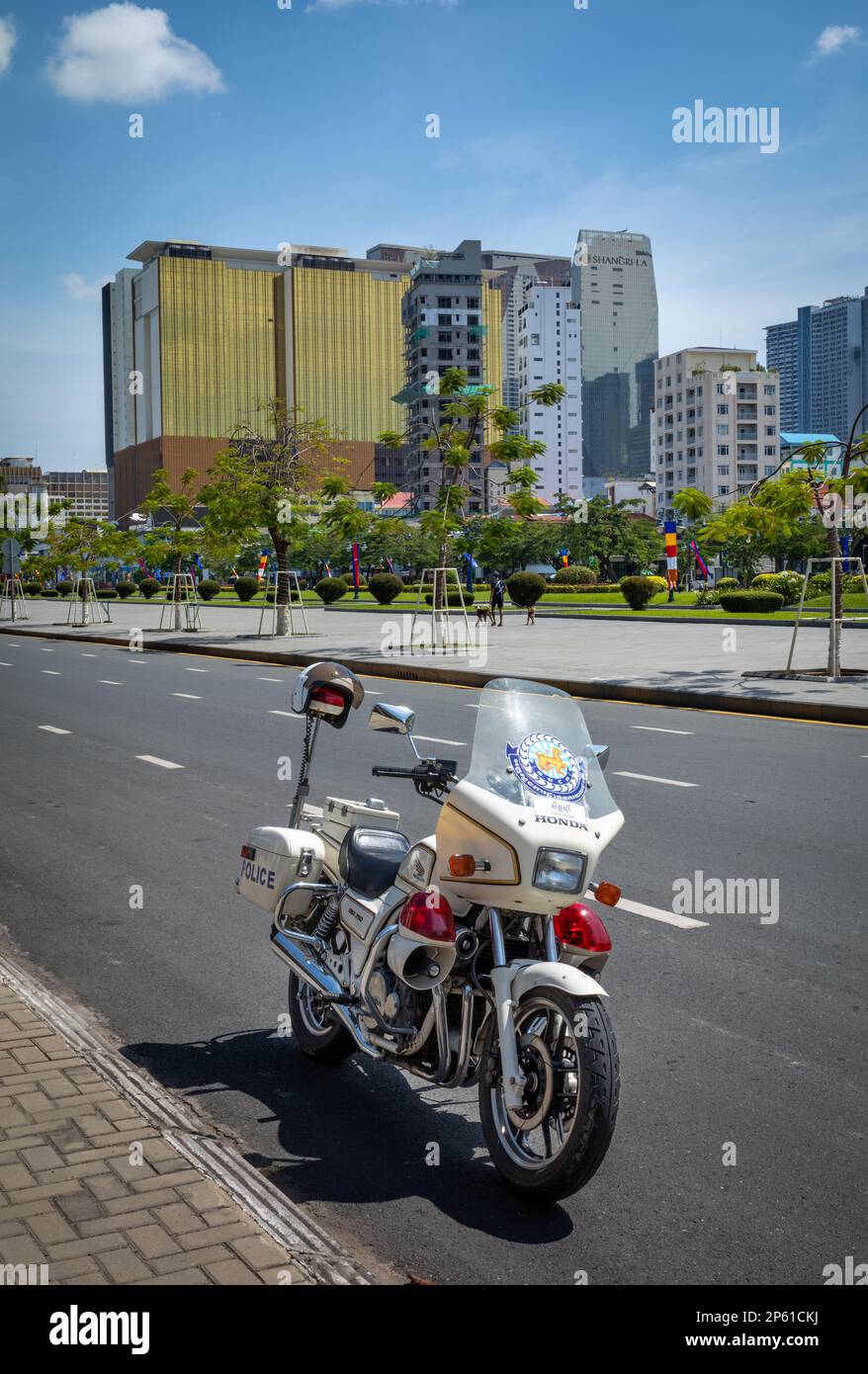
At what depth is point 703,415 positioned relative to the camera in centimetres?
14925

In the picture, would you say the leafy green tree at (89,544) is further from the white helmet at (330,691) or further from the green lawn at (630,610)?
the white helmet at (330,691)

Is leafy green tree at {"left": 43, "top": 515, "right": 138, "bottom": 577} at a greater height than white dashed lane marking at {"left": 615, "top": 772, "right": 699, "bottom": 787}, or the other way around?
leafy green tree at {"left": 43, "top": 515, "right": 138, "bottom": 577}

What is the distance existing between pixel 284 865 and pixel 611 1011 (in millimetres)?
1463

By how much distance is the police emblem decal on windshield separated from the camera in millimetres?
3680

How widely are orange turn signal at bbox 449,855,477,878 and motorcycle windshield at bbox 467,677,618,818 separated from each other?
0.66 feet

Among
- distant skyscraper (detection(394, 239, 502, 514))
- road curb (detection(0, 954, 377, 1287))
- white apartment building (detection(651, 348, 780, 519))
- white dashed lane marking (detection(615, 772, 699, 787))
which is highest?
distant skyscraper (detection(394, 239, 502, 514))

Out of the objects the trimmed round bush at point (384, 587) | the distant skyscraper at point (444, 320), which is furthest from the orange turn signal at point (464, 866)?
the distant skyscraper at point (444, 320)

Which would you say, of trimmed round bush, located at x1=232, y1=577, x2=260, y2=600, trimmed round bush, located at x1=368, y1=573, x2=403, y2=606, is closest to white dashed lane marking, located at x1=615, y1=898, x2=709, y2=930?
trimmed round bush, located at x1=368, y1=573, x2=403, y2=606

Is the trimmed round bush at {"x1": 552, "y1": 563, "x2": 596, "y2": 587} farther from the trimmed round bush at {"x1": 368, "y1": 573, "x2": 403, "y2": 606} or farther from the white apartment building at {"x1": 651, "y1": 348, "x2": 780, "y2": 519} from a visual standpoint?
the white apartment building at {"x1": 651, "y1": 348, "x2": 780, "y2": 519}

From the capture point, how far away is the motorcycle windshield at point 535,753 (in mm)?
3680

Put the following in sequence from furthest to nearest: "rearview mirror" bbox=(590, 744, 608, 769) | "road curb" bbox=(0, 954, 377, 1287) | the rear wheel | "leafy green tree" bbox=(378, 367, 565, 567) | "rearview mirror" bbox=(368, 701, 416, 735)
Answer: "leafy green tree" bbox=(378, 367, 565, 567), the rear wheel, "rearview mirror" bbox=(368, 701, 416, 735), "rearview mirror" bbox=(590, 744, 608, 769), "road curb" bbox=(0, 954, 377, 1287)

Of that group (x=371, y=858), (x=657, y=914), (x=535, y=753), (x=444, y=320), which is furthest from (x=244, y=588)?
(x=444, y=320)

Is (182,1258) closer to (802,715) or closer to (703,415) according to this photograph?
(802,715)

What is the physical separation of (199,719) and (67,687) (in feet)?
18.6
